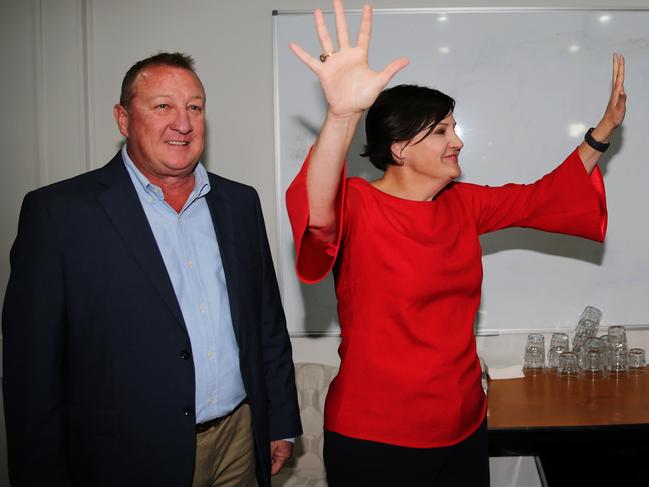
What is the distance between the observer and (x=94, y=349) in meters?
1.51

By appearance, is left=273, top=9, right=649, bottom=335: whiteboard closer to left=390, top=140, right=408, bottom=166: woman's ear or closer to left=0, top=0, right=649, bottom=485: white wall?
left=0, top=0, right=649, bottom=485: white wall

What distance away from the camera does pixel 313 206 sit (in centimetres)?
138

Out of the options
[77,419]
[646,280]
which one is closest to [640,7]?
[646,280]

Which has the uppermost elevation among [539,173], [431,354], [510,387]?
[539,173]

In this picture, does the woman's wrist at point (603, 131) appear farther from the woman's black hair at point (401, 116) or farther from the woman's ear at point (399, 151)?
the woman's ear at point (399, 151)

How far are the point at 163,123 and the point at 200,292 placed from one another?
449 mm

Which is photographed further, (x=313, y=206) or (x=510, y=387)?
(x=510, y=387)

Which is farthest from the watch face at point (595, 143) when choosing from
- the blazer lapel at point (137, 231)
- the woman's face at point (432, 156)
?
the blazer lapel at point (137, 231)

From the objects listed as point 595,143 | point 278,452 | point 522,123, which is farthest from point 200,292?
point 522,123

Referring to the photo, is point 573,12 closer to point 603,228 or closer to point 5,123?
point 603,228

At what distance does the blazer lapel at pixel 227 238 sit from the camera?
1.69 meters

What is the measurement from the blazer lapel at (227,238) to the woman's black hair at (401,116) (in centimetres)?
45

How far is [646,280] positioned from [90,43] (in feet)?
8.63

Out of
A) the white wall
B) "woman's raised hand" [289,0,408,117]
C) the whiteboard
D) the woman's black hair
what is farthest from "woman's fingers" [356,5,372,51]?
the white wall
